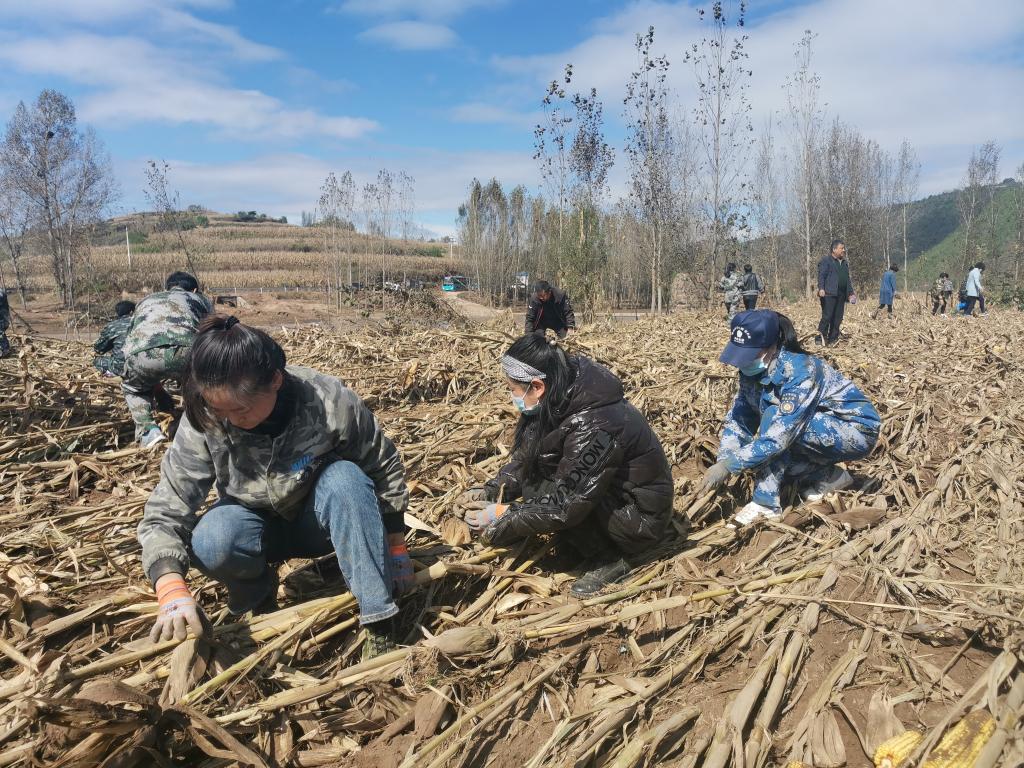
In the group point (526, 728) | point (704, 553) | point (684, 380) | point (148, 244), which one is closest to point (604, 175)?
point (684, 380)

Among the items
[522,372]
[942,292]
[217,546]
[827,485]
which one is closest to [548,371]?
[522,372]

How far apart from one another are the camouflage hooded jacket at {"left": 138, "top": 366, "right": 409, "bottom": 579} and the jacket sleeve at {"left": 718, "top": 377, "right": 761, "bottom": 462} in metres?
2.20

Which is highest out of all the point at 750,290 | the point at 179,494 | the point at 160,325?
the point at 750,290

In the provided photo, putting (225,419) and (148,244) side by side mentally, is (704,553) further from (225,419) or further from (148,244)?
(148,244)

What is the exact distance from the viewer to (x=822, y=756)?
173 centimetres

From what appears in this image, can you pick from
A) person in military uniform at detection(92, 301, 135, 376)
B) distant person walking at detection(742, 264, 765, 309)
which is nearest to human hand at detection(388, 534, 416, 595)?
person in military uniform at detection(92, 301, 135, 376)

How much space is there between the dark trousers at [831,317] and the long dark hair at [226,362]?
867cm

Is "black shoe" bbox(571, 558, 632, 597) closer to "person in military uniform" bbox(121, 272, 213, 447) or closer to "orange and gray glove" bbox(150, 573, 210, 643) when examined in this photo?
"orange and gray glove" bbox(150, 573, 210, 643)

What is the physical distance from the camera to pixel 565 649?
7.41 feet

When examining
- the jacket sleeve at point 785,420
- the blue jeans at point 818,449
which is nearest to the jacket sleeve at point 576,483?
the jacket sleeve at point 785,420

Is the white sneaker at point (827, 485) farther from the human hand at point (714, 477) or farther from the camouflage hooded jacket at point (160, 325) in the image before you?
the camouflage hooded jacket at point (160, 325)

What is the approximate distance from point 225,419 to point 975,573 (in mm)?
2768

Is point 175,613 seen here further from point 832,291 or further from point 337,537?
point 832,291

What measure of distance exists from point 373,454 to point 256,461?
38 cm
